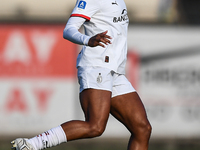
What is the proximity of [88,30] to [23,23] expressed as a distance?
3.68 m

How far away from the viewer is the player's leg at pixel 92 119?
12.9ft

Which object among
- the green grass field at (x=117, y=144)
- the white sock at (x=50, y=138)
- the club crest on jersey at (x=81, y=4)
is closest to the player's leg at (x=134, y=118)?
the white sock at (x=50, y=138)

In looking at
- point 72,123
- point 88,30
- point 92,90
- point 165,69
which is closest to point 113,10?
point 88,30

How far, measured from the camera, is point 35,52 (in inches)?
297

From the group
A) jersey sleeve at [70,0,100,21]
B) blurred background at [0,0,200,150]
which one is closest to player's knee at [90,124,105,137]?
jersey sleeve at [70,0,100,21]

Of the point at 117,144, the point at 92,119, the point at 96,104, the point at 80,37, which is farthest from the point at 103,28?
the point at 117,144

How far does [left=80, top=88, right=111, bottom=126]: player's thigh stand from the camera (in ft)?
12.9

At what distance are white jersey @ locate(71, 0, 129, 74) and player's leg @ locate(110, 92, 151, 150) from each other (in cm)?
29

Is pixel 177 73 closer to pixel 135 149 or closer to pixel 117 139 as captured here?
pixel 117 139

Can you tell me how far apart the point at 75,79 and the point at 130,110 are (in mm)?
3430

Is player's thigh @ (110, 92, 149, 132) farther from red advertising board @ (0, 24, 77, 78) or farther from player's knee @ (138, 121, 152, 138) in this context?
red advertising board @ (0, 24, 77, 78)

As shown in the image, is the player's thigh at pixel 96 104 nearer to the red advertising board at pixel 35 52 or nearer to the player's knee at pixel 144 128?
the player's knee at pixel 144 128

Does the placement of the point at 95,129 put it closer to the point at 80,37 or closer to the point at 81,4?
the point at 80,37

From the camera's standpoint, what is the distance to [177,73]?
752 centimetres
